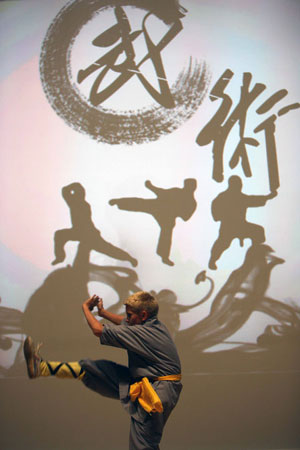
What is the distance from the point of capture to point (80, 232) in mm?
3344

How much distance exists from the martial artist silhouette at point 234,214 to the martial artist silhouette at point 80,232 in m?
0.61

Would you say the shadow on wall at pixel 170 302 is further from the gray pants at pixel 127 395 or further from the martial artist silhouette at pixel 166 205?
the gray pants at pixel 127 395

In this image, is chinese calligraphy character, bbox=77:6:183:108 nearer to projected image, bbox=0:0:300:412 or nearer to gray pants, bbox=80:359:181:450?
projected image, bbox=0:0:300:412

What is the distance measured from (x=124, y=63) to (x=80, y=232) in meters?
1.16

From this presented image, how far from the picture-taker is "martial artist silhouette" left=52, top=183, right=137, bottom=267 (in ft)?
10.9

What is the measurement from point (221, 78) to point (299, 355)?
189 centimetres

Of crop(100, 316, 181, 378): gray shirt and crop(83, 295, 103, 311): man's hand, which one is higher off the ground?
crop(83, 295, 103, 311): man's hand

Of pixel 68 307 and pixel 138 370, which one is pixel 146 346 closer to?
pixel 138 370

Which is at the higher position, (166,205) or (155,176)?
(155,176)

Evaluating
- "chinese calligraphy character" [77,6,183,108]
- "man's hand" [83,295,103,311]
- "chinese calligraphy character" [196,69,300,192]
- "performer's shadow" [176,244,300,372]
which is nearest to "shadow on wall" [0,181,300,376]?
"performer's shadow" [176,244,300,372]

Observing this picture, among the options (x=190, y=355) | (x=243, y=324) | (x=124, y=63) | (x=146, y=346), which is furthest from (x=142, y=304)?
(x=124, y=63)

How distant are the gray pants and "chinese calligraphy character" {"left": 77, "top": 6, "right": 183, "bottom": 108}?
181 centimetres

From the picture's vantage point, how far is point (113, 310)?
329 cm

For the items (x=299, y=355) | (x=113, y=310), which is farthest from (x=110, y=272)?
(x=299, y=355)
